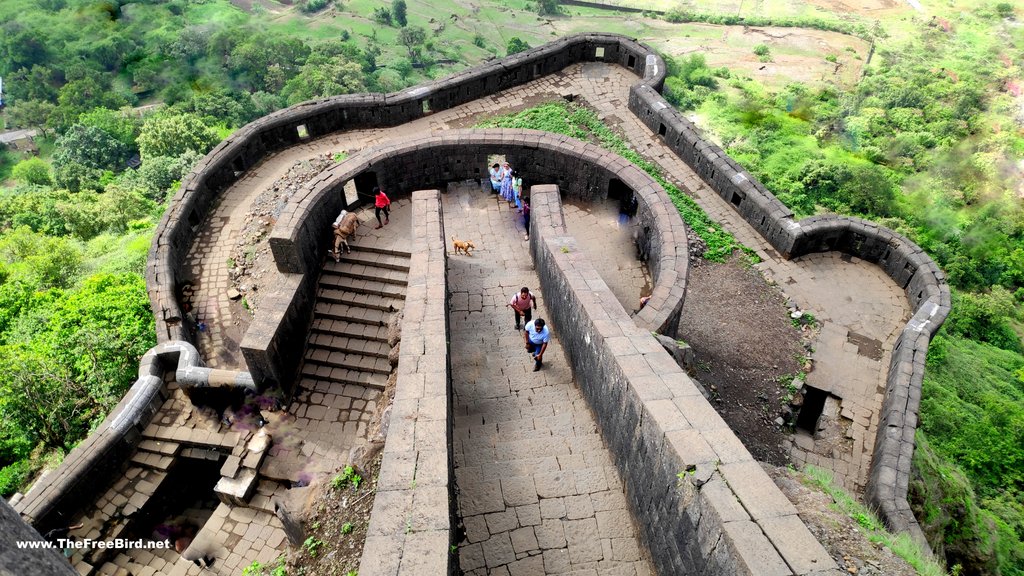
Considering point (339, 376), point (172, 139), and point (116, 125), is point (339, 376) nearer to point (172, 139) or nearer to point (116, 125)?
point (172, 139)

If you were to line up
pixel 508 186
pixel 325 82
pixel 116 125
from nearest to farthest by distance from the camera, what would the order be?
pixel 508 186
pixel 116 125
pixel 325 82

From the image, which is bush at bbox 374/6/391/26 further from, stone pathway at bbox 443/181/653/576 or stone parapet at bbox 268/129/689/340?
stone pathway at bbox 443/181/653/576

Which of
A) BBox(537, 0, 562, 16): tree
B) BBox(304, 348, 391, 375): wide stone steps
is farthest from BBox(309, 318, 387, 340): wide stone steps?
BBox(537, 0, 562, 16): tree

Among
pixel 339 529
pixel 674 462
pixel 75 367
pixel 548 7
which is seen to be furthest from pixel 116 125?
pixel 674 462

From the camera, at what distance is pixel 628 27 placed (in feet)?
217

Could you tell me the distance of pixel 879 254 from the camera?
12.8 meters

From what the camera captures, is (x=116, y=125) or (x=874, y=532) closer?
(x=874, y=532)

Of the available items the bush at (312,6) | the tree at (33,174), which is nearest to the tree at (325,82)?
the tree at (33,174)

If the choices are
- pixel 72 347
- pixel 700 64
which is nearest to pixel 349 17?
pixel 700 64

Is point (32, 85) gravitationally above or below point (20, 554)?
below

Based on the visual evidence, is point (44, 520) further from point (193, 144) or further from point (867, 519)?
point (193, 144)

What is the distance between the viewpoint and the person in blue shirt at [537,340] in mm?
7441

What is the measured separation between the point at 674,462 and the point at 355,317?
678 cm

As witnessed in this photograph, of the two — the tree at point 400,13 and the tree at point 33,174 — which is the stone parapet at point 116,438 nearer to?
the tree at point 33,174
